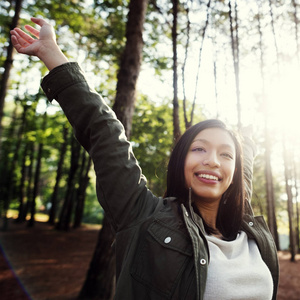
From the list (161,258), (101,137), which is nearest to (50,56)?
(101,137)

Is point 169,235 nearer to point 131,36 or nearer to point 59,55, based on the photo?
point 59,55

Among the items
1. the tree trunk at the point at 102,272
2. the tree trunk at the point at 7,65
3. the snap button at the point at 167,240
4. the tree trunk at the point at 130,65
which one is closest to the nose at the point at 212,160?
the snap button at the point at 167,240

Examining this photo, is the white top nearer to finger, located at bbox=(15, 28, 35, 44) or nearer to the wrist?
the wrist

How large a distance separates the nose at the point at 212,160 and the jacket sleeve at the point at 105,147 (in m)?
0.42

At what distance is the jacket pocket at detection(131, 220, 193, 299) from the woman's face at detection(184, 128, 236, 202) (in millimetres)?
355

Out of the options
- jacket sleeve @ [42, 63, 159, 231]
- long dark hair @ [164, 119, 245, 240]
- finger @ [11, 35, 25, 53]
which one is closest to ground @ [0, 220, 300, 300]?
long dark hair @ [164, 119, 245, 240]

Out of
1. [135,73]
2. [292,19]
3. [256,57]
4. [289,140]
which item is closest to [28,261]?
[135,73]

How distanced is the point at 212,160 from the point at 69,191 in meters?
15.5

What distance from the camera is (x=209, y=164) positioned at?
1.61 metres

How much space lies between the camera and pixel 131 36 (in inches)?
209

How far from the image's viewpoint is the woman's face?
63.4 inches

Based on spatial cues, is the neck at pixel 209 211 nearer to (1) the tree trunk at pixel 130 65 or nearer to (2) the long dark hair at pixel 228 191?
(2) the long dark hair at pixel 228 191

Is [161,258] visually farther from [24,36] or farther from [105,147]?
[24,36]

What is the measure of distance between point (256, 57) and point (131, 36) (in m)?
6.32
